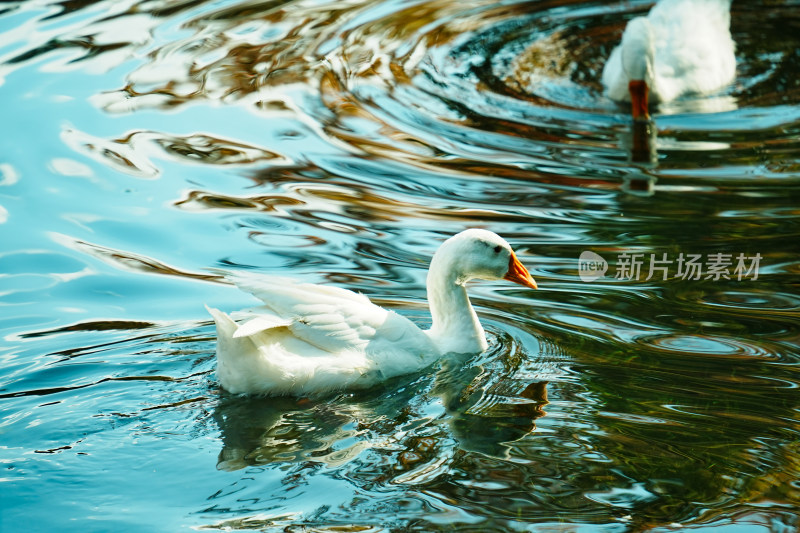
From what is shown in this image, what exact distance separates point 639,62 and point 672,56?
2.51 ft

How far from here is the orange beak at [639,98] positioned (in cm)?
883

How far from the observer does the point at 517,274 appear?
577cm

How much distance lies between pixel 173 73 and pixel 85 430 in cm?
551

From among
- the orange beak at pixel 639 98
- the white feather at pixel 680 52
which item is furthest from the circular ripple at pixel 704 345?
the white feather at pixel 680 52

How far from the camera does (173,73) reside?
31.6 feet

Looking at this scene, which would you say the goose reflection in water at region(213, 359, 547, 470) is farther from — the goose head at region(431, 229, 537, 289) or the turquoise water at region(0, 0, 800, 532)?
the goose head at region(431, 229, 537, 289)

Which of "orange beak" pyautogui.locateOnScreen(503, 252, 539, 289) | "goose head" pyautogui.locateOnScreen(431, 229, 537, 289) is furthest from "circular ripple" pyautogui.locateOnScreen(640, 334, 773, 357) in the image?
"goose head" pyautogui.locateOnScreen(431, 229, 537, 289)

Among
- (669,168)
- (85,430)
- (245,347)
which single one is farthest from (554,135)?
(85,430)

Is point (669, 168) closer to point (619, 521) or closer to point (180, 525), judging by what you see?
point (619, 521)

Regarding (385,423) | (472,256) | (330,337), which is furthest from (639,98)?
(385,423)

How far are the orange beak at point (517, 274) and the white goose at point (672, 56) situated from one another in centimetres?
354

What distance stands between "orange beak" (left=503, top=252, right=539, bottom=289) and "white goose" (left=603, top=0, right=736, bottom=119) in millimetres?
3540

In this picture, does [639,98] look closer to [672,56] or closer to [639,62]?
[639,62]

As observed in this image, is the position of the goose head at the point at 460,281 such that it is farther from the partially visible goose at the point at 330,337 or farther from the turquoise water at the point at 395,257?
the turquoise water at the point at 395,257
